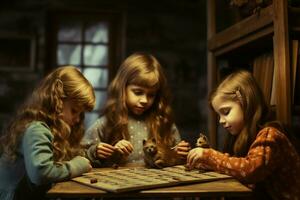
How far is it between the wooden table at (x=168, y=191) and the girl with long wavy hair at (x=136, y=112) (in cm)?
60

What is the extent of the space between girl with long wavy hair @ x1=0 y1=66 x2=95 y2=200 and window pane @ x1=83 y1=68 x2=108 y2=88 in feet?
8.07

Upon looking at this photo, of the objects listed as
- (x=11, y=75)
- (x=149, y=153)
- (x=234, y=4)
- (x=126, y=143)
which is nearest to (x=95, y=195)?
(x=149, y=153)

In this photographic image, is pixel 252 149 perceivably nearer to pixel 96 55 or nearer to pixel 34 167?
pixel 34 167

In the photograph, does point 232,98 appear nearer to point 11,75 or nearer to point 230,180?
point 230,180

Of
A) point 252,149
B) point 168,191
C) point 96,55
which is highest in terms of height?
point 96,55

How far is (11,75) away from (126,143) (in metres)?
2.62

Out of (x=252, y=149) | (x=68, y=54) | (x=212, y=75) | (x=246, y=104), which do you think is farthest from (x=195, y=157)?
(x=68, y=54)

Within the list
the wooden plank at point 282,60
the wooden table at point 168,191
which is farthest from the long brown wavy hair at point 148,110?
the wooden table at point 168,191

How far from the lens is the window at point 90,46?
4.05 meters

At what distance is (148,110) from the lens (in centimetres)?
194

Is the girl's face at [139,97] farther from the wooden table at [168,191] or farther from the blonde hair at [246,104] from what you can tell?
the wooden table at [168,191]

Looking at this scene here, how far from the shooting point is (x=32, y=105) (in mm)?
1512

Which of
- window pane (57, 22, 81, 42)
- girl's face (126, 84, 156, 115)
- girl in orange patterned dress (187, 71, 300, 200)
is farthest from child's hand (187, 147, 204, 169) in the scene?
window pane (57, 22, 81, 42)

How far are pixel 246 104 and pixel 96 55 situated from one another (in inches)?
108
